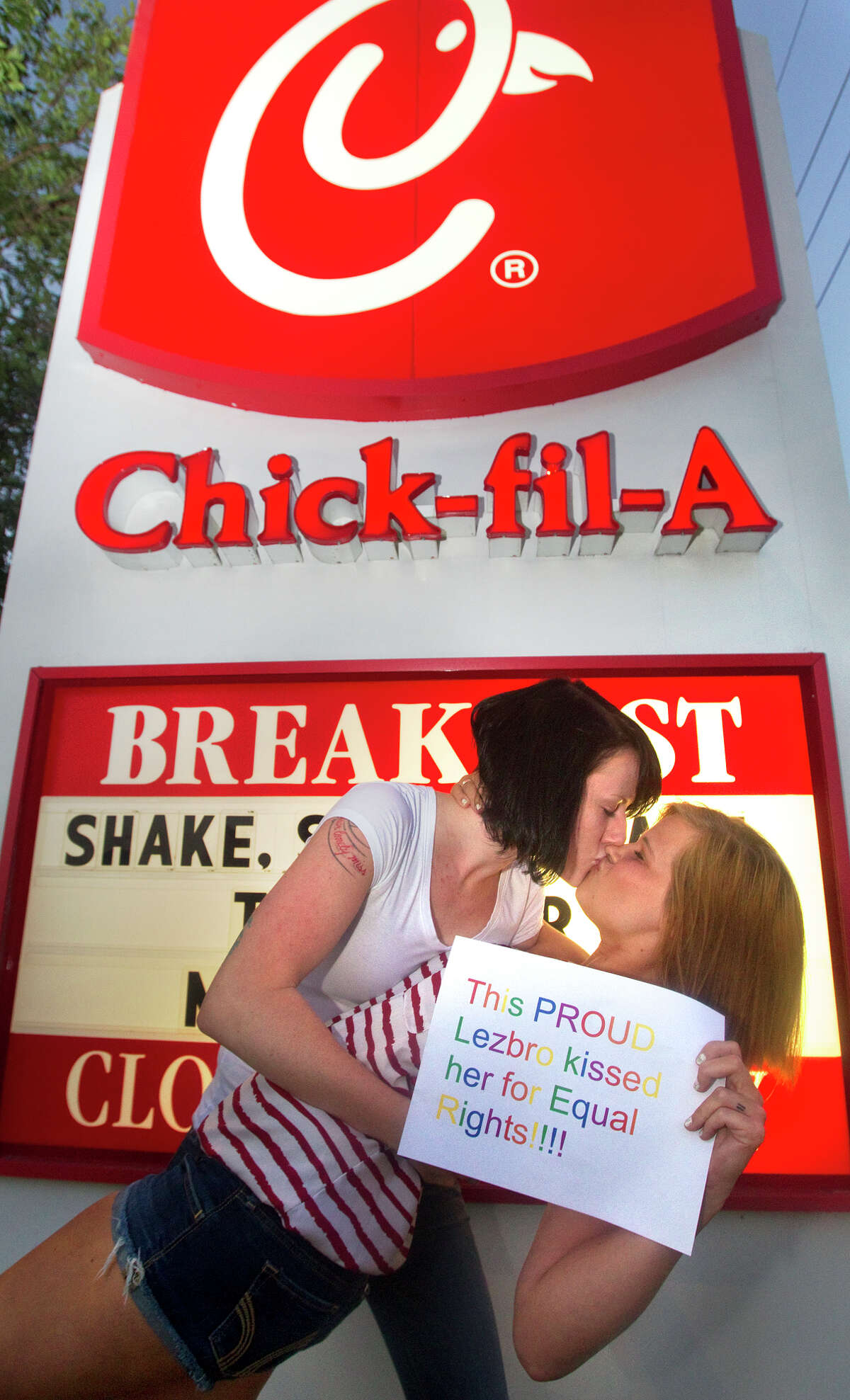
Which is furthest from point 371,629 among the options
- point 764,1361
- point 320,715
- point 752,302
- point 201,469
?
point 764,1361

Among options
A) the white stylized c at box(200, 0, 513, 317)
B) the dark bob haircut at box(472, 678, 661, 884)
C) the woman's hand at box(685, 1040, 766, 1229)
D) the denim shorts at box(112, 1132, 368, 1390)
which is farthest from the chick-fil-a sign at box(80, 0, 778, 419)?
the denim shorts at box(112, 1132, 368, 1390)

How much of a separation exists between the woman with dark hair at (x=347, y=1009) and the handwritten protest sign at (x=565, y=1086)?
0.09 m

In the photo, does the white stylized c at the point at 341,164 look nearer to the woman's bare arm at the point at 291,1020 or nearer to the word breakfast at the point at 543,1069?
the woman's bare arm at the point at 291,1020

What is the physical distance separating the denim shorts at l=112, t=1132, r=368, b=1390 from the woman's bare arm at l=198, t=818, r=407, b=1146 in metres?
0.17

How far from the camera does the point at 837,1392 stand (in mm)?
2053

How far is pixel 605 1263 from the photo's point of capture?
1173mm

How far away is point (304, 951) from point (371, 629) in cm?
153

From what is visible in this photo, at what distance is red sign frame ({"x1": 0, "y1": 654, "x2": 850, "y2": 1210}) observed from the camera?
223 cm

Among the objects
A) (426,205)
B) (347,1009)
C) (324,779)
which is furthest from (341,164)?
(347,1009)

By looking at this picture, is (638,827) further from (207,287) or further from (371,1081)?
(207,287)

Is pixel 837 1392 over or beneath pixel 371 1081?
beneath

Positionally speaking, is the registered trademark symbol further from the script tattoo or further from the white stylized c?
the script tattoo

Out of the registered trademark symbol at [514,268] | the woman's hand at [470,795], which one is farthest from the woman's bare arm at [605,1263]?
the registered trademark symbol at [514,268]

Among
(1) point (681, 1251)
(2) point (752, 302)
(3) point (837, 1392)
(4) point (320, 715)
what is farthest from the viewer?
(2) point (752, 302)
